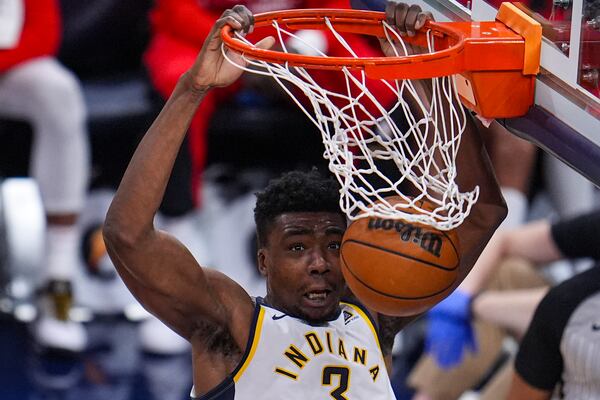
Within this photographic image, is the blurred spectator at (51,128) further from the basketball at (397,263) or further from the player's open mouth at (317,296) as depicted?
the basketball at (397,263)

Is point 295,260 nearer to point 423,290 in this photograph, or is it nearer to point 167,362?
point 423,290

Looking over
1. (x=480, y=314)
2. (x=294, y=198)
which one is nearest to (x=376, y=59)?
(x=294, y=198)

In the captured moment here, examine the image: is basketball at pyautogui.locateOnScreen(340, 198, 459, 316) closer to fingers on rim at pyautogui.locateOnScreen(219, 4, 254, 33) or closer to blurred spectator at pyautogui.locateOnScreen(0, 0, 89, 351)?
fingers on rim at pyautogui.locateOnScreen(219, 4, 254, 33)

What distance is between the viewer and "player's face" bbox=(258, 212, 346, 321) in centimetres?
352

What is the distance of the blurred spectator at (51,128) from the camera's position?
245 inches

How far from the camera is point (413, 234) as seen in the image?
321cm

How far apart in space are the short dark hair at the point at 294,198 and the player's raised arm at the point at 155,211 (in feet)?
0.95

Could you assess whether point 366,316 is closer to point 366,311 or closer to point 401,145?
point 366,311

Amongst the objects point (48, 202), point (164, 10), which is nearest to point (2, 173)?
point (48, 202)

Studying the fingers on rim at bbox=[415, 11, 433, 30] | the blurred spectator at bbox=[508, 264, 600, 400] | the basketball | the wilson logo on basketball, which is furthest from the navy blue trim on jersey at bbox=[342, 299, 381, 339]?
the fingers on rim at bbox=[415, 11, 433, 30]

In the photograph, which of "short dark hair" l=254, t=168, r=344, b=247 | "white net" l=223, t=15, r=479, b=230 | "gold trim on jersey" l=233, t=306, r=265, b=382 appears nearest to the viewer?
"white net" l=223, t=15, r=479, b=230

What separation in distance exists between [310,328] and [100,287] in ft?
10.6

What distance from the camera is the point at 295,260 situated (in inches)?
140

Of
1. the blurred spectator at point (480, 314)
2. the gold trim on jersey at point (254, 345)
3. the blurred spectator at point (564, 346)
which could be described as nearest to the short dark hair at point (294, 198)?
the gold trim on jersey at point (254, 345)
